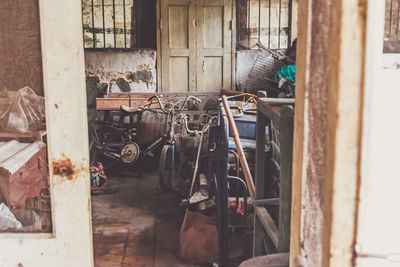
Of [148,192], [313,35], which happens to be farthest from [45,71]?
[148,192]

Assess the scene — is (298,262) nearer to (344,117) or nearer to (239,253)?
(344,117)

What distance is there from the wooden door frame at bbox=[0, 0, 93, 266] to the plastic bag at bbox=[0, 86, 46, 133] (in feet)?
0.30

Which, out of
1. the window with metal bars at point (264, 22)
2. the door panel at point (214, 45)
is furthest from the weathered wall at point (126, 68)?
the window with metal bars at point (264, 22)

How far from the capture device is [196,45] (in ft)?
26.1

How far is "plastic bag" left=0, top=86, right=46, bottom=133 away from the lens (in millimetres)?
1248

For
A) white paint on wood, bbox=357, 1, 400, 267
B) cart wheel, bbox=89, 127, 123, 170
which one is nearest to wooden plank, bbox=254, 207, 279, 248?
white paint on wood, bbox=357, 1, 400, 267

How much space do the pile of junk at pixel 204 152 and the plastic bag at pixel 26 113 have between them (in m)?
1.31

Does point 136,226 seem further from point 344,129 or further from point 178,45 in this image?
point 178,45

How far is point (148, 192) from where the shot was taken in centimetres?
571

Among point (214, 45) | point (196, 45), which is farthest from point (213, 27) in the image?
point (196, 45)

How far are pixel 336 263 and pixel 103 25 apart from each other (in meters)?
7.56

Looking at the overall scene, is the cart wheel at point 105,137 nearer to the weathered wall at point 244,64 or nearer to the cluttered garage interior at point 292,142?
the weathered wall at point 244,64

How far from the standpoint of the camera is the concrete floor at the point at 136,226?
147 inches

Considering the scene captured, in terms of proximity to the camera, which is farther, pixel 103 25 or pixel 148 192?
pixel 103 25
